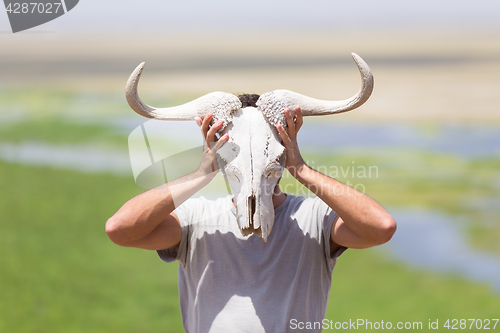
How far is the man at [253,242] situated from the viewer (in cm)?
272

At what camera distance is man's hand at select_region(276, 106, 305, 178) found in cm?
271

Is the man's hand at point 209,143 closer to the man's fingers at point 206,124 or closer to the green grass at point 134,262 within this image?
the man's fingers at point 206,124

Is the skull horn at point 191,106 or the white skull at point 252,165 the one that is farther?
the skull horn at point 191,106

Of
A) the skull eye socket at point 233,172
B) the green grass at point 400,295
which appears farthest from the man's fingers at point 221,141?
the green grass at point 400,295

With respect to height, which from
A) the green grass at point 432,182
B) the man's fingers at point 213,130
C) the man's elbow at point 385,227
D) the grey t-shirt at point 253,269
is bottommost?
the green grass at point 432,182

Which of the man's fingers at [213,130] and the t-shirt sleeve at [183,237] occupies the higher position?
the man's fingers at [213,130]

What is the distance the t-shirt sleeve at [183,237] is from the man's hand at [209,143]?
33cm

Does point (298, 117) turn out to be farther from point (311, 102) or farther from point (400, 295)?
point (400, 295)

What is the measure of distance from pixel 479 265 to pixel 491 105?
13.8 metres

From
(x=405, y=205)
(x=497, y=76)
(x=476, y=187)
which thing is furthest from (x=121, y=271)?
(x=497, y=76)

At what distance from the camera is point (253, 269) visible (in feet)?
9.27

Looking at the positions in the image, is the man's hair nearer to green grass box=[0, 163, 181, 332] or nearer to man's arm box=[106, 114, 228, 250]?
man's arm box=[106, 114, 228, 250]

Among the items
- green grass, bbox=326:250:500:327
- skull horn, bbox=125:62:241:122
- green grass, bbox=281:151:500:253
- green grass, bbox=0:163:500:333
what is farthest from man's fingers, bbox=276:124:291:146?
green grass, bbox=281:151:500:253

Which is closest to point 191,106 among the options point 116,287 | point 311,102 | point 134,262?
point 311,102
